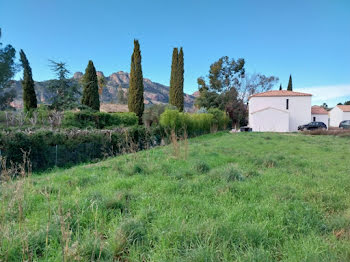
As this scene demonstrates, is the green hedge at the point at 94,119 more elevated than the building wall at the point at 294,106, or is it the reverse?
the building wall at the point at 294,106

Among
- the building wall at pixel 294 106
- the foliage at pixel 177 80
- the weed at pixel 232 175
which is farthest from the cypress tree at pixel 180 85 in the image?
the weed at pixel 232 175

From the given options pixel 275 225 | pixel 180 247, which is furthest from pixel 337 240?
pixel 180 247

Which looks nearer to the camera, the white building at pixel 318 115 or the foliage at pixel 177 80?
the foliage at pixel 177 80

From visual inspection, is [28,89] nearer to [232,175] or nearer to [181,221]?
[232,175]

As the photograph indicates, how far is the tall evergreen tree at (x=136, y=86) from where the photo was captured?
19.5 meters

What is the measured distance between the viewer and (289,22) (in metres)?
10.8

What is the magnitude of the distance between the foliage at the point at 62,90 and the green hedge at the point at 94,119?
4187mm

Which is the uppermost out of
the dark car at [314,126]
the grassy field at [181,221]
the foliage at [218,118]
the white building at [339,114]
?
the white building at [339,114]

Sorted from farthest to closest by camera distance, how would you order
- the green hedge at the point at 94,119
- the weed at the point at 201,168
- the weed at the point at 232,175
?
the green hedge at the point at 94,119, the weed at the point at 201,168, the weed at the point at 232,175

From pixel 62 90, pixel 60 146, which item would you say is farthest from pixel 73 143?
pixel 62 90

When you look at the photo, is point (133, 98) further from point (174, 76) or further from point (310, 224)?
point (310, 224)

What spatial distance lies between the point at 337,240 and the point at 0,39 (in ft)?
99.1

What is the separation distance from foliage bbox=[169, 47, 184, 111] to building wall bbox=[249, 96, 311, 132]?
11.3 meters

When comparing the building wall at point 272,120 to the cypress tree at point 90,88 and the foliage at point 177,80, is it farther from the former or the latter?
the cypress tree at point 90,88
